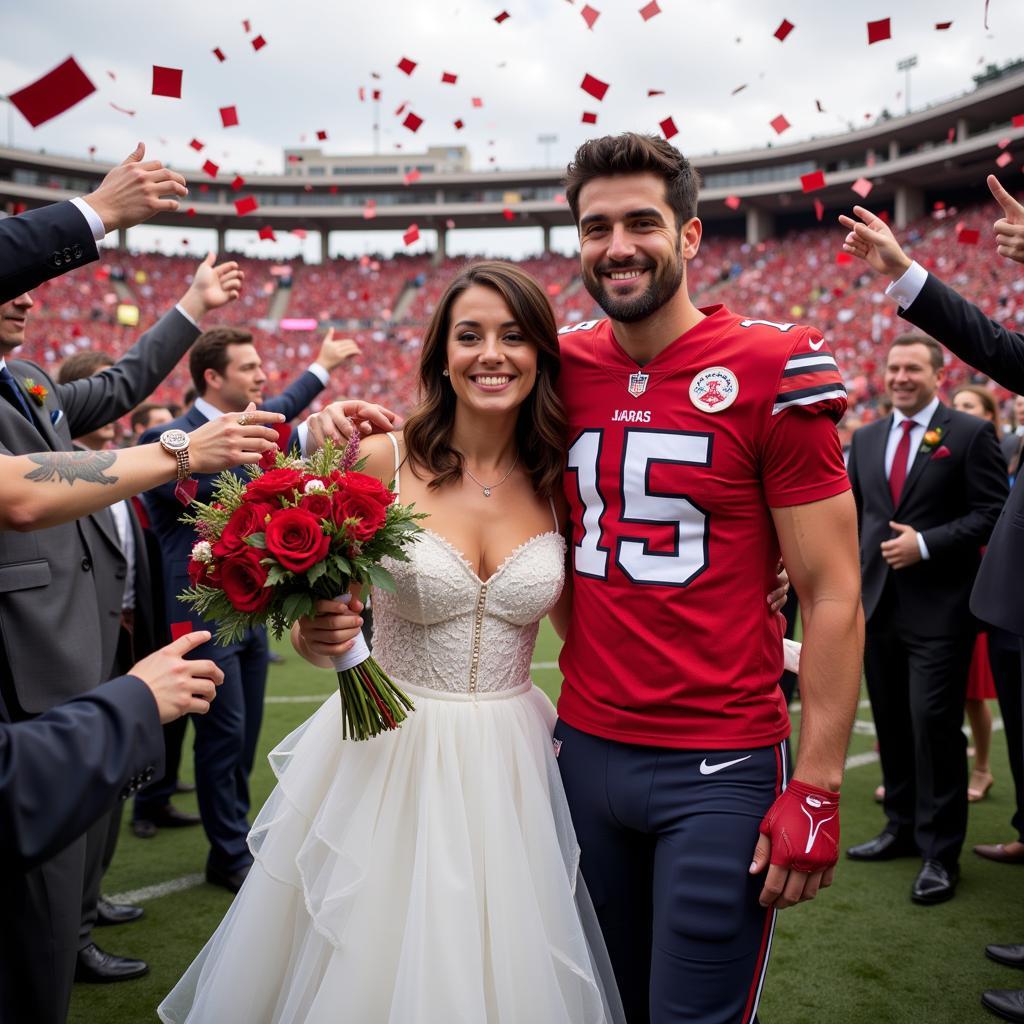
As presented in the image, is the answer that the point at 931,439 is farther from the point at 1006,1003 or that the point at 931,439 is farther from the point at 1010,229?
the point at 1006,1003

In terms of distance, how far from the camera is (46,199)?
38.0m

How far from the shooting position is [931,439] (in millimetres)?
4609

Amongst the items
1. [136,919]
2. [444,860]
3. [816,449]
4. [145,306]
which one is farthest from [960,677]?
[145,306]

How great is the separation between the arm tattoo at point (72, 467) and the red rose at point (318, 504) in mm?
412

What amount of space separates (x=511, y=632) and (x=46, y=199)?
140 ft

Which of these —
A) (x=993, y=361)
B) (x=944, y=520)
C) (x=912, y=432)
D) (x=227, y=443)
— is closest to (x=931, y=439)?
(x=912, y=432)

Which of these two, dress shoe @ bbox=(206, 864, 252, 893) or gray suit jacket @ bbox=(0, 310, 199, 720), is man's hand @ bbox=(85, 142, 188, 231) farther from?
dress shoe @ bbox=(206, 864, 252, 893)

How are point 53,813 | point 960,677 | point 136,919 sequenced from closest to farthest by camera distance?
point 53,813, point 136,919, point 960,677

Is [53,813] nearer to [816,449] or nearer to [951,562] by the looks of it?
[816,449]

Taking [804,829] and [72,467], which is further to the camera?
[804,829]

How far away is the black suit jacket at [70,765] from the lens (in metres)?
1.43

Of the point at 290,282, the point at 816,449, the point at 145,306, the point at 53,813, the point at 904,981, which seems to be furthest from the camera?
the point at 290,282

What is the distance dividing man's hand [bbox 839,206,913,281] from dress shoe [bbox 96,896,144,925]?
402cm

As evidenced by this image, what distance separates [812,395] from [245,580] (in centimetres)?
144
